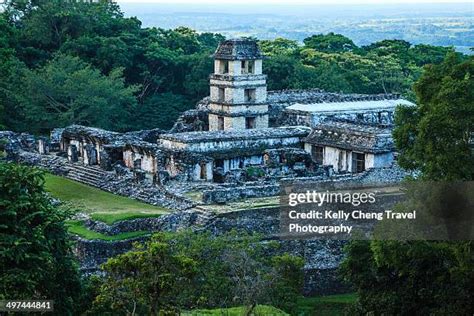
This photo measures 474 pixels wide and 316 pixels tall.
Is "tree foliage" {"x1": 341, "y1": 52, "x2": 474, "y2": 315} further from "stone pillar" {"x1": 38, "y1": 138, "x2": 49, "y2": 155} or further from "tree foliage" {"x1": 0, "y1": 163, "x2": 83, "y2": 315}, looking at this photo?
"stone pillar" {"x1": 38, "y1": 138, "x2": 49, "y2": 155}

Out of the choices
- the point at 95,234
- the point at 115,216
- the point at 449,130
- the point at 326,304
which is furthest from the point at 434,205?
the point at 115,216

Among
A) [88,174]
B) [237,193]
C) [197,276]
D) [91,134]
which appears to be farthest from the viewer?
[91,134]

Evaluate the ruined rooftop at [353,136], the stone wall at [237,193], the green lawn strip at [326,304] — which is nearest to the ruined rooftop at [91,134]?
the ruined rooftop at [353,136]

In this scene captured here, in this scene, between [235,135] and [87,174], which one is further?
[235,135]

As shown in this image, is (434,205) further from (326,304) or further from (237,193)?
(237,193)

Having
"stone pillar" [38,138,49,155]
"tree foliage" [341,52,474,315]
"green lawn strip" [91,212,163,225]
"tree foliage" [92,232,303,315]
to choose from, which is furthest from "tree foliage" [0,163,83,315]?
"stone pillar" [38,138,49,155]

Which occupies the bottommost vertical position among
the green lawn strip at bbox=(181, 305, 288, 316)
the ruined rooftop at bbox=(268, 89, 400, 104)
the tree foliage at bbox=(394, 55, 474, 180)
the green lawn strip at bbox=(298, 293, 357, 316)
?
the green lawn strip at bbox=(298, 293, 357, 316)
